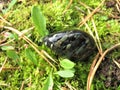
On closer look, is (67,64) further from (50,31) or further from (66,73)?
(50,31)

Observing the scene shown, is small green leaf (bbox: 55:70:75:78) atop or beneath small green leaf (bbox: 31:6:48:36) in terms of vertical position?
beneath

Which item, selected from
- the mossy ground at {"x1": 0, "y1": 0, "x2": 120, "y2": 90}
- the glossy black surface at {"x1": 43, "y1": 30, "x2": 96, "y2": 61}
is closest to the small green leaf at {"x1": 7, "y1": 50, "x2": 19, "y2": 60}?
the mossy ground at {"x1": 0, "y1": 0, "x2": 120, "y2": 90}

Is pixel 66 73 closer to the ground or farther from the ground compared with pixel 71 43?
closer to the ground

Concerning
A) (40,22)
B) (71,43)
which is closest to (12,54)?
(40,22)

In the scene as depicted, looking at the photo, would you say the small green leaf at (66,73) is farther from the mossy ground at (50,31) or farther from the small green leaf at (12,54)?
the small green leaf at (12,54)

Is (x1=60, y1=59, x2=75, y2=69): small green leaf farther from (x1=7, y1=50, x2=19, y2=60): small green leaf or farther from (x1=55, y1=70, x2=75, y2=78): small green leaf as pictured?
(x1=7, y1=50, x2=19, y2=60): small green leaf

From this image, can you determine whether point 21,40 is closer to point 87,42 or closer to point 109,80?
point 87,42

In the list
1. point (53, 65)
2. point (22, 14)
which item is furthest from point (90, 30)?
point (22, 14)
